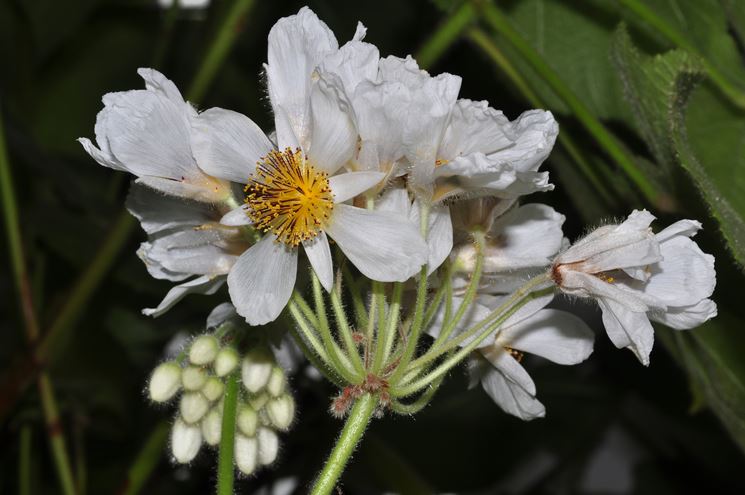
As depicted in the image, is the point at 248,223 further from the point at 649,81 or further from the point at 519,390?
the point at 649,81

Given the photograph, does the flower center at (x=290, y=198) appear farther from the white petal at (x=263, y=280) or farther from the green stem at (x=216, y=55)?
the green stem at (x=216, y=55)

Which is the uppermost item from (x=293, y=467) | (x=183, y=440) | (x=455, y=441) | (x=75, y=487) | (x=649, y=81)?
(x=649, y=81)

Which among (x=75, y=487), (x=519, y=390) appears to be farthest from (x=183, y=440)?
(x=75, y=487)

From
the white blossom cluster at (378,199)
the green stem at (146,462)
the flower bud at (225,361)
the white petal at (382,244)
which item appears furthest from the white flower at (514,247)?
the green stem at (146,462)

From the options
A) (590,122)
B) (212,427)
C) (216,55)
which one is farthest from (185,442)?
(216,55)

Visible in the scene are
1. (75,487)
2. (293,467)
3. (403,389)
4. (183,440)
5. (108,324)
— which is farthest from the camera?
(108,324)

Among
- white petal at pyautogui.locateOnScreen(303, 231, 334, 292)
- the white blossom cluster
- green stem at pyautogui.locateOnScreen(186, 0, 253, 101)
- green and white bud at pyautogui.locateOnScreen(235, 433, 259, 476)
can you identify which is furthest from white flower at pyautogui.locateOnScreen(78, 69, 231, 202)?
green stem at pyautogui.locateOnScreen(186, 0, 253, 101)

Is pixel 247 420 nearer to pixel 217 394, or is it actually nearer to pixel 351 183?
pixel 217 394
